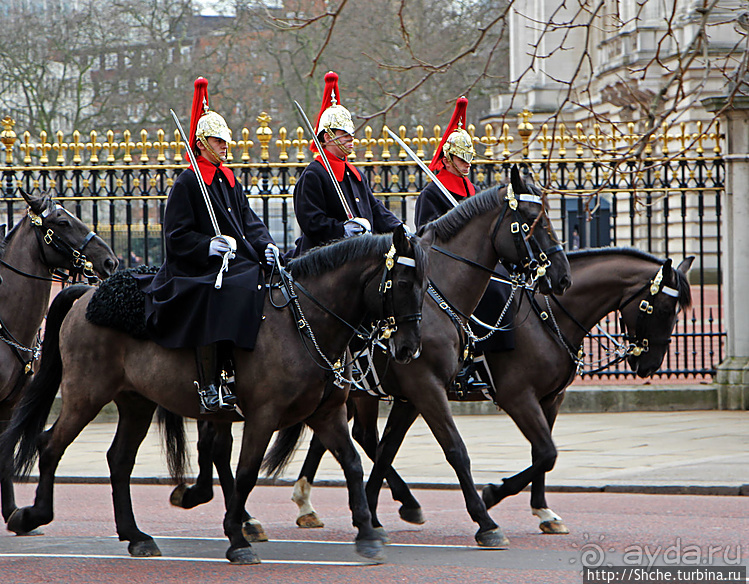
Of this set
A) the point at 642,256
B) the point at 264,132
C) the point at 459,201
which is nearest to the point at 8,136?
the point at 264,132

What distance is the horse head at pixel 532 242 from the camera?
7109mm

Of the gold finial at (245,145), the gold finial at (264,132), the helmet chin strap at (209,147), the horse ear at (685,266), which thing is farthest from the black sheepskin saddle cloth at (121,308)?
the gold finial at (245,145)

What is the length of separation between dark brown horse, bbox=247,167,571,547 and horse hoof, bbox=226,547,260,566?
→ 108 cm

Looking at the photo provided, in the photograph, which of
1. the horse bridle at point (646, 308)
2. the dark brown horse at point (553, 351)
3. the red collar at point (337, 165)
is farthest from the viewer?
the horse bridle at point (646, 308)

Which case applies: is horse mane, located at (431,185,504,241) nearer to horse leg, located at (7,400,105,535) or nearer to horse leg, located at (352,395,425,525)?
horse leg, located at (352,395,425,525)

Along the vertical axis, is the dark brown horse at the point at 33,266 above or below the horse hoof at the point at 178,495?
above

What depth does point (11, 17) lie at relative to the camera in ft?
118

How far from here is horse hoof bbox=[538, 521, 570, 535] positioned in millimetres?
7088

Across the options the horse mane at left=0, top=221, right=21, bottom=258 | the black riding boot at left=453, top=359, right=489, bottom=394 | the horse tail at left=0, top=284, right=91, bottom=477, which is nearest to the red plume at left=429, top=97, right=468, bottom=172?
the black riding boot at left=453, top=359, right=489, bottom=394

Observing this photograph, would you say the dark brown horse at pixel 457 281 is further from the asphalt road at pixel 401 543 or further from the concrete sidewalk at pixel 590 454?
the concrete sidewalk at pixel 590 454

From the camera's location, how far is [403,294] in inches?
245

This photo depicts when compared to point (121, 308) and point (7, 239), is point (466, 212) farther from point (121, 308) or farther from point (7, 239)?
point (7, 239)

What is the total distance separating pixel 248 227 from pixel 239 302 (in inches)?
33.0

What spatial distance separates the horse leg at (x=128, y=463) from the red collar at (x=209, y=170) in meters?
1.36
